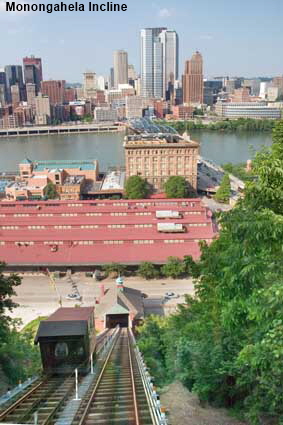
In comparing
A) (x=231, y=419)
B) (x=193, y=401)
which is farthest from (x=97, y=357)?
(x=231, y=419)

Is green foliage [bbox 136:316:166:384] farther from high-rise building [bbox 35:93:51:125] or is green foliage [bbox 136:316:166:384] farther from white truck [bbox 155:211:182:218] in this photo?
high-rise building [bbox 35:93:51:125]

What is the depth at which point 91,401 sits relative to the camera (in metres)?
3.98

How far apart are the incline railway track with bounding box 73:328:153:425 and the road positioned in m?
8.35

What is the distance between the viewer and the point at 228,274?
3.47 meters

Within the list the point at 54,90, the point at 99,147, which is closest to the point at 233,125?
the point at 99,147

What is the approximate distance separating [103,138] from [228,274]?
70283mm

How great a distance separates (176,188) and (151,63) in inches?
4987

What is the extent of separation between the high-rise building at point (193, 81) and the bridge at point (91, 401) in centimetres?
11061

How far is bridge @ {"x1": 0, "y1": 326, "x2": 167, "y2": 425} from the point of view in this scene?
3.35 meters

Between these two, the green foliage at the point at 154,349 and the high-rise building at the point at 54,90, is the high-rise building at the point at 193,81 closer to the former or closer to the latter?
the high-rise building at the point at 54,90

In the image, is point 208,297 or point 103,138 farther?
point 103,138

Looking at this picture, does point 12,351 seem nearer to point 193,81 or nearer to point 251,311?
point 251,311

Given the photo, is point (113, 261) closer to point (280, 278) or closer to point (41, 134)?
point (280, 278)

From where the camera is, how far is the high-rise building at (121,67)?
532ft
